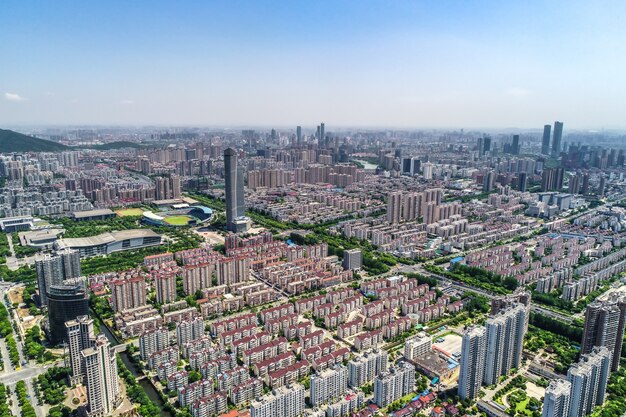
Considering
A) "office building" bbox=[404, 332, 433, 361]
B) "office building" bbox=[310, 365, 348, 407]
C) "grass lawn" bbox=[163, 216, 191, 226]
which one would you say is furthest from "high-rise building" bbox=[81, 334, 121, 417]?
"grass lawn" bbox=[163, 216, 191, 226]

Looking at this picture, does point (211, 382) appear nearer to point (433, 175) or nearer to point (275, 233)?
point (275, 233)

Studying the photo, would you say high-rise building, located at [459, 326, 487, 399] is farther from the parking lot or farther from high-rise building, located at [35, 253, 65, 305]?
high-rise building, located at [35, 253, 65, 305]

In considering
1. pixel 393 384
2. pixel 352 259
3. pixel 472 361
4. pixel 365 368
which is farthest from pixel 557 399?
pixel 352 259

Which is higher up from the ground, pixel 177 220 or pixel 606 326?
pixel 606 326

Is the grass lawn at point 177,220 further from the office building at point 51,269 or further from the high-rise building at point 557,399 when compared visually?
the high-rise building at point 557,399

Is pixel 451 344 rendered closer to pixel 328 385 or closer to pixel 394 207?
pixel 328 385

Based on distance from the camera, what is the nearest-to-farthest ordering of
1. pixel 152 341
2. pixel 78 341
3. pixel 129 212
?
pixel 78 341
pixel 152 341
pixel 129 212
